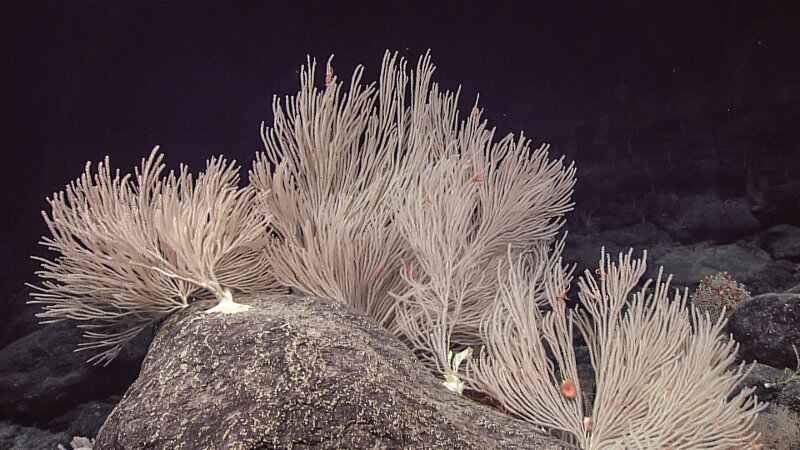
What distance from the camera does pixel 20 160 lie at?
13.8m

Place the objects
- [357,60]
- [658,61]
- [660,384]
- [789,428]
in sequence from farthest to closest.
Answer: [658,61]
[357,60]
[789,428]
[660,384]

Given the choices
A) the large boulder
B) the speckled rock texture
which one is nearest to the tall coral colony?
the speckled rock texture

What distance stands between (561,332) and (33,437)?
241 inches

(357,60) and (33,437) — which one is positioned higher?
(357,60)

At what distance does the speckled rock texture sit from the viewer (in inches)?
56.0

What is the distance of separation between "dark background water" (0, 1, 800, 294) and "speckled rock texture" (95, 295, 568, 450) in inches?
524

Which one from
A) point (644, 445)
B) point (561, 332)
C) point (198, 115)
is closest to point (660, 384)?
point (644, 445)

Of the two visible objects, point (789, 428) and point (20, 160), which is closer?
point (789, 428)

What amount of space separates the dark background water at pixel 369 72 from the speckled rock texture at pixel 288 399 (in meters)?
13.3

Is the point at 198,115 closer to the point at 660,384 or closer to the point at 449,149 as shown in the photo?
the point at 449,149

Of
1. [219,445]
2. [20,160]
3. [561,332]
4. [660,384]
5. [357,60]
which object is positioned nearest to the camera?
[219,445]

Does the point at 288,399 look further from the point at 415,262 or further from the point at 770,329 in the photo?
the point at 770,329

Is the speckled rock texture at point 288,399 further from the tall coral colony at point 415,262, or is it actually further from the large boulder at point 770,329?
the large boulder at point 770,329

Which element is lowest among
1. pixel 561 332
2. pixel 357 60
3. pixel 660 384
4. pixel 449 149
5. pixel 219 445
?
pixel 219 445
